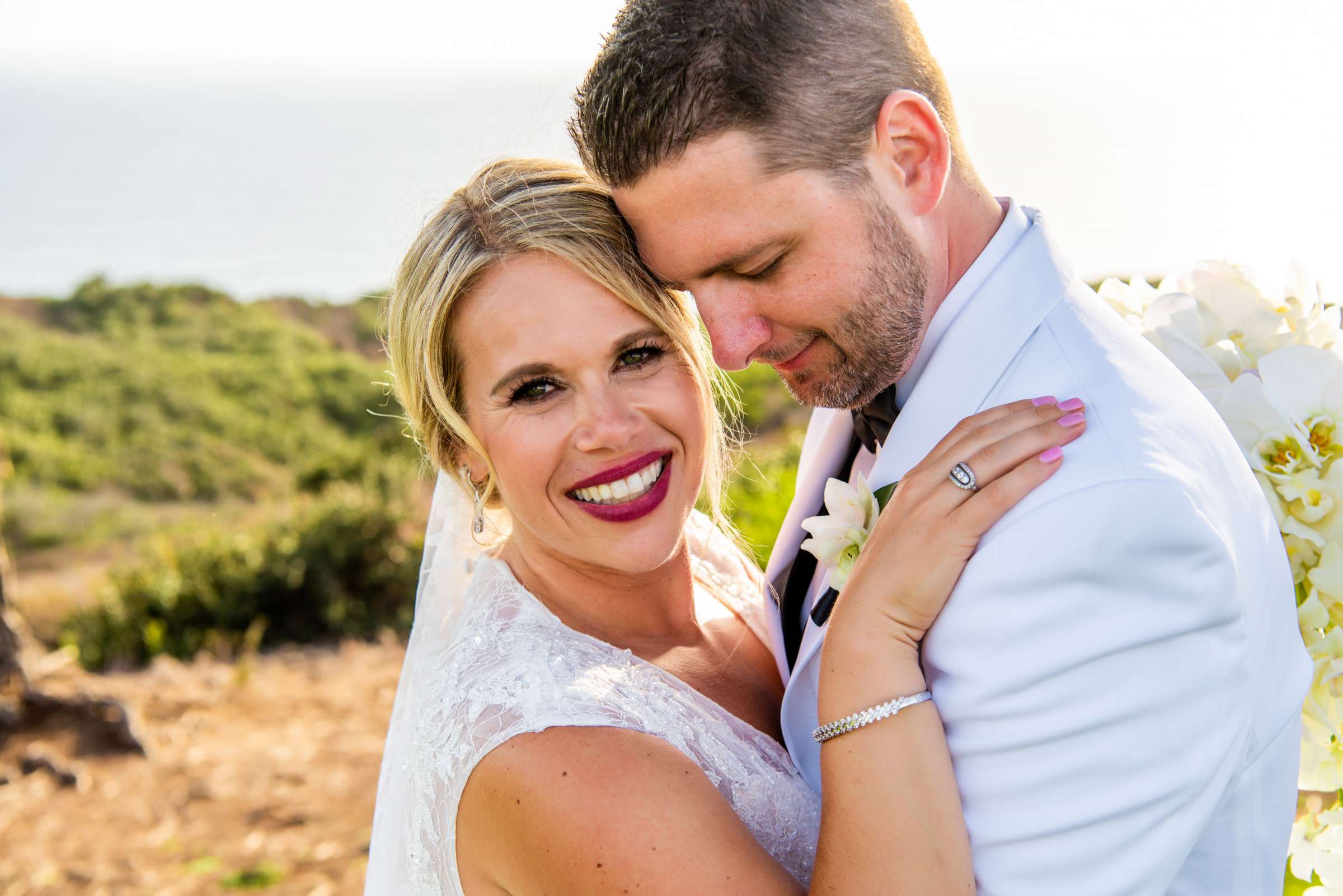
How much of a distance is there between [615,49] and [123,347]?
30.4 meters

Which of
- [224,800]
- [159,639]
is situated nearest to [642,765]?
[224,800]

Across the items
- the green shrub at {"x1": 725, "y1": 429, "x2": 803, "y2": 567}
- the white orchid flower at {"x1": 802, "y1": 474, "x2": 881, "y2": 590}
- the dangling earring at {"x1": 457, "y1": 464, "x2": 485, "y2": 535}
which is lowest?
the green shrub at {"x1": 725, "y1": 429, "x2": 803, "y2": 567}

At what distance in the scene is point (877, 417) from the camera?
2.54 metres

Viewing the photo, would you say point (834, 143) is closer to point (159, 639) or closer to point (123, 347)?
point (159, 639)

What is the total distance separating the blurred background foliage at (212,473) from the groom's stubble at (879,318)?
149 cm

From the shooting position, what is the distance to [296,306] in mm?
33250

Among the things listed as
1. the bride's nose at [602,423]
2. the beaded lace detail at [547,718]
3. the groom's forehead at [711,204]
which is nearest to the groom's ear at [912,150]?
the groom's forehead at [711,204]

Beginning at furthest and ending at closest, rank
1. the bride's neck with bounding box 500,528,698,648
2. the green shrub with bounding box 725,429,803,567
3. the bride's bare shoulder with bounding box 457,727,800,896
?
the green shrub with bounding box 725,429,803,567
the bride's neck with bounding box 500,528,698,648
the bride's bare shoulder with bounding box 457,727,800,896

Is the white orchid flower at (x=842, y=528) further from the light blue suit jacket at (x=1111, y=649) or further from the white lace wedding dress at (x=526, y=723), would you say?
the white lace wedding dress at (x=526, y=723)

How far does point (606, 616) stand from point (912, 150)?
4.82ft

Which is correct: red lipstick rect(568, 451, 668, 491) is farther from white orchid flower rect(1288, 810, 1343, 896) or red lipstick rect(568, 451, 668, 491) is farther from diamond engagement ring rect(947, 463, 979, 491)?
white orchid flower rect(1288, 810, 1343, 896)

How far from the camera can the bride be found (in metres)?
1.93

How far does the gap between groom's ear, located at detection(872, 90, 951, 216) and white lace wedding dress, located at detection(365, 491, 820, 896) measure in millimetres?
1221

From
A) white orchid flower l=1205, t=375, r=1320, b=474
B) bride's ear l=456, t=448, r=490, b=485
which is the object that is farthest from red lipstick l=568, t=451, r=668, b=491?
white orchid flower l=1205, t=375, r=1320, b=474
